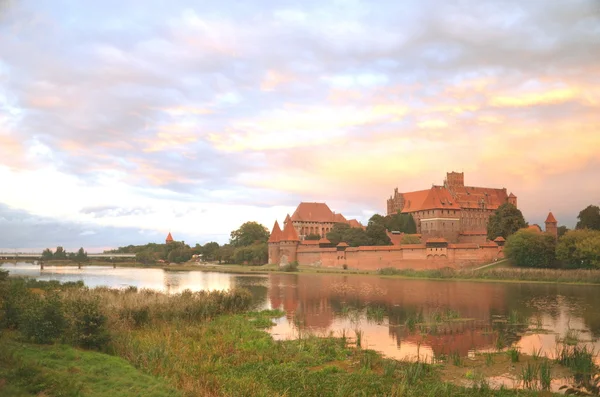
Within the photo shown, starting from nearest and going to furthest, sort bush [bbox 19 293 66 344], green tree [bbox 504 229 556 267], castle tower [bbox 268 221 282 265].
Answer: bush [bbox 19 293 66 344] → green tree [bbox 504 229 556 267] → castle tower [bbox 268 221 282 265]

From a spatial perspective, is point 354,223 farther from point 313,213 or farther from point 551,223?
point 551,223

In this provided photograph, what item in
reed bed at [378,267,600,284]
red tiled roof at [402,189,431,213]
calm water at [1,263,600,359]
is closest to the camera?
calm water at [1,263,600,359]

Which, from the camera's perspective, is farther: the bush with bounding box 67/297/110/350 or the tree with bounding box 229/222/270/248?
the tree with bounding box 229/222/270/248

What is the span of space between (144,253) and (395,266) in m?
49.0

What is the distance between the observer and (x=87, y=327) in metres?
9.66

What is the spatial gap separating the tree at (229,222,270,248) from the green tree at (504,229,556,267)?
134 feet

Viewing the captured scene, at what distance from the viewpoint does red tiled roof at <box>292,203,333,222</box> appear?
76.2 metres

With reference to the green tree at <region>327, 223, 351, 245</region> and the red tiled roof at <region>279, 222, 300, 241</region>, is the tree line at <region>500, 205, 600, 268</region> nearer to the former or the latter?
the green tree at <region>327, 223, 351, 245</region>

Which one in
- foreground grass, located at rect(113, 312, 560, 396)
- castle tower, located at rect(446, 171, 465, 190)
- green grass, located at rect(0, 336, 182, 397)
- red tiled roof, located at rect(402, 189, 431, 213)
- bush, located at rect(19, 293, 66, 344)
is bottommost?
foreground grass, located at rect(113, 312, 560, 396)

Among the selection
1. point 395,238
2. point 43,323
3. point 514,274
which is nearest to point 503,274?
point 514,274

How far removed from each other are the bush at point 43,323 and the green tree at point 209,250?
69804 millimetres

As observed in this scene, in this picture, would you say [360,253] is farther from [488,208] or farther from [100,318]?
[100,318]

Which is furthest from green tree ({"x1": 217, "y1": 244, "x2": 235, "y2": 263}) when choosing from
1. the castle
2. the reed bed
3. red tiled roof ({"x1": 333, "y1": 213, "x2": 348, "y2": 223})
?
the reed bed

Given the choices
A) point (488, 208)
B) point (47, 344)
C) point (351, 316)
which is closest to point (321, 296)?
point (351, 316)
